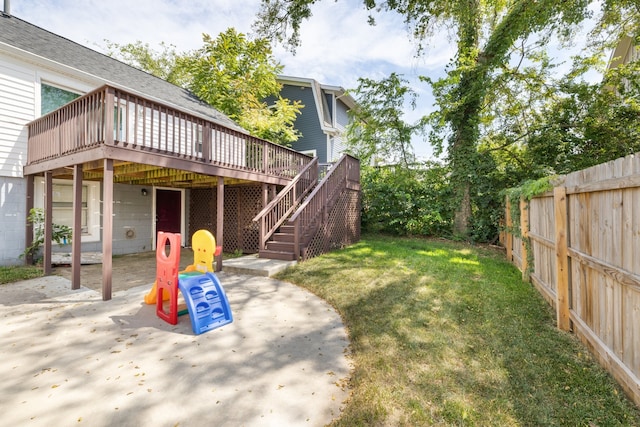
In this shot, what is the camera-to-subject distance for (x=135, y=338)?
10.7ft

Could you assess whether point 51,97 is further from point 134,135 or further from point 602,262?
point 602,262

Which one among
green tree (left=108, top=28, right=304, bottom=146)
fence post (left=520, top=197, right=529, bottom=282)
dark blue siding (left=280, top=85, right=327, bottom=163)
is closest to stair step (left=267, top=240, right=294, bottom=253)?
fence post (left=520, top=197, right=529, bottom=282)

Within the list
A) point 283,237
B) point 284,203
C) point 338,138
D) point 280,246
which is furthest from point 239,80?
point 280,246

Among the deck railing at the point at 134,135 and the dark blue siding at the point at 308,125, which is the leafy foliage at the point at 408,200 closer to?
the deck railing at the point at 134,135

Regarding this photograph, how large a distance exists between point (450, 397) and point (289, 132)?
41.7ft

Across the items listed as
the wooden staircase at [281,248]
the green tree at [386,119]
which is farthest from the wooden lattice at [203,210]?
the green tree at [386,119]

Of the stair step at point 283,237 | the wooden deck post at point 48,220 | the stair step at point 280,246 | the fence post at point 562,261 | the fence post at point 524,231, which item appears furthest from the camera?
the stair step at point 283,237

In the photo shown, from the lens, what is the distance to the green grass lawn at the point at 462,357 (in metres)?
2.02

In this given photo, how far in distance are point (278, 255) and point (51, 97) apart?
22.0 ft

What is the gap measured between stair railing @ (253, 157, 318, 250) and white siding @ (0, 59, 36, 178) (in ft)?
17.7

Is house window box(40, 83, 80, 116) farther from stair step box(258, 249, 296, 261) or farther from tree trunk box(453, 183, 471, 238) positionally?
tree trunk box(453, 183, 471, 238)

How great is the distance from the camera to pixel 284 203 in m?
7.99

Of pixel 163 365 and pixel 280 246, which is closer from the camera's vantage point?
pixel 163 365

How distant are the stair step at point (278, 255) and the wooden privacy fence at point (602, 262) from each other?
468 cm
